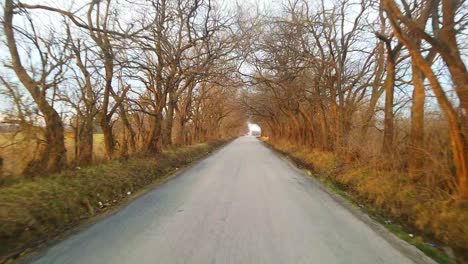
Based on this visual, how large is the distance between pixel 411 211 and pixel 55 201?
299 inches

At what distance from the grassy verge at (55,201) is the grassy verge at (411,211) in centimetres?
636

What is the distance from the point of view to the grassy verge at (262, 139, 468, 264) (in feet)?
17.9

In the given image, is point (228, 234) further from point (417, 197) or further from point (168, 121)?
point (168, 121)

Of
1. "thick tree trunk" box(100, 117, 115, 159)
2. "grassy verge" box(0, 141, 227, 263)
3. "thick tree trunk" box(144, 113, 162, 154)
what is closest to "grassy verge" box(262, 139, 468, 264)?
"grassy verge" box(0, 141, 227, 263)

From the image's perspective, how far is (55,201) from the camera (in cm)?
691

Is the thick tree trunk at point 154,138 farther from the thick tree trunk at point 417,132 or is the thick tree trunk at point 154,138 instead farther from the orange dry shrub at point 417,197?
the thick tree trunk at point 417,132

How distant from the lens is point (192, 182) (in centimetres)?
1205

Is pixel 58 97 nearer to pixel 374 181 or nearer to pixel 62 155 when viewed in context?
pixel 62 155

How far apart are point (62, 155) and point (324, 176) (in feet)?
33.3

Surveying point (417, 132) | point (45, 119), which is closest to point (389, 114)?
point (417, 132)

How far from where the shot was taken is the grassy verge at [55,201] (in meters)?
5.51

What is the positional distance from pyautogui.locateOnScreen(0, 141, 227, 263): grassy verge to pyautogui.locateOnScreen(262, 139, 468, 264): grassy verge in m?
6.36

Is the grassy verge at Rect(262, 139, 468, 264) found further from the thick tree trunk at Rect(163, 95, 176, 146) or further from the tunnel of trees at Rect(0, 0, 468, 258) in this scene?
the thick tree trunk at Rect(163, 95, 176, 146)

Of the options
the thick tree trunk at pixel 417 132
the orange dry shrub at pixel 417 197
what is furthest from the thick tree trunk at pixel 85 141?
the thick tree trunk at pixel 417 132
